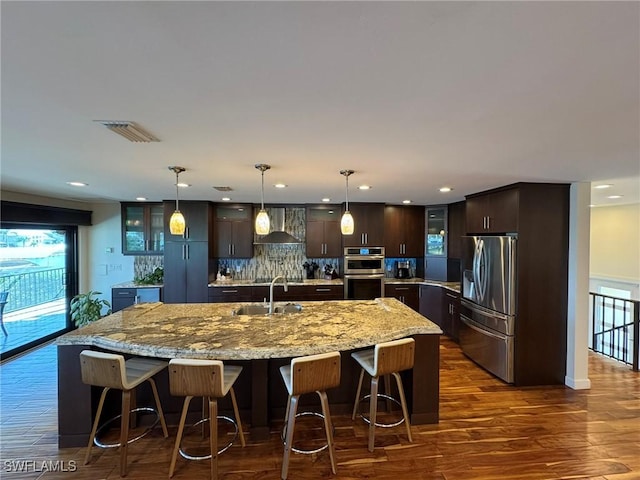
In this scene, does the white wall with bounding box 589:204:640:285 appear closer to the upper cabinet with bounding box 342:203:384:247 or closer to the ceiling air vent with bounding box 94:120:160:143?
the upper cabinet with bounding box 342:203:384:247

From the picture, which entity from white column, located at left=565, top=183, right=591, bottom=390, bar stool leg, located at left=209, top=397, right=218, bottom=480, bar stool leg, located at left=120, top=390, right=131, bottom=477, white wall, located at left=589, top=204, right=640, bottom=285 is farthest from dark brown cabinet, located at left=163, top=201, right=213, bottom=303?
white wall, located at left=589, top=204, right=640, bottom=285

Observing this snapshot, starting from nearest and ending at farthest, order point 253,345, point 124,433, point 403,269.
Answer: point 124,433
point 253,345
point 403,269

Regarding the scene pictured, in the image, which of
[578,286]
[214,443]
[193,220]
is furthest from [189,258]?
[578,286]

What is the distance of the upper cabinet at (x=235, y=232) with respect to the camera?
565cm

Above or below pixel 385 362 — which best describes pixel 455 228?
above

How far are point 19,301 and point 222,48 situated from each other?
19.1 feet

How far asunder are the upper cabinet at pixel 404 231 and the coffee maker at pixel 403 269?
0.99 feet

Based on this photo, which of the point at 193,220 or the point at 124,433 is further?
the point at 193,220

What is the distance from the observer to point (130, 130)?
1.82 meters

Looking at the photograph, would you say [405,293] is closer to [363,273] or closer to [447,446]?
[363,273]

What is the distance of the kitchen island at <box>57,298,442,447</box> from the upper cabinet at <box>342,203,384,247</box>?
2.47 metres

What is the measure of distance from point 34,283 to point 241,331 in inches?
176

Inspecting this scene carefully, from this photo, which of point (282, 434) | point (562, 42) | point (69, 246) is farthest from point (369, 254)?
point (69, 246)

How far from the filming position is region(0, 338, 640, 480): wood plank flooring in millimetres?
2283
